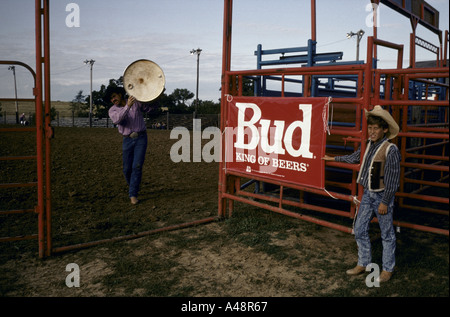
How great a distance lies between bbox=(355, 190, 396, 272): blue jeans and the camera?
129 inches

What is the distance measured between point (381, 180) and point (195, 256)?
2.01 meters

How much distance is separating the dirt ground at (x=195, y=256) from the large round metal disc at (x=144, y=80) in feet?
5.67

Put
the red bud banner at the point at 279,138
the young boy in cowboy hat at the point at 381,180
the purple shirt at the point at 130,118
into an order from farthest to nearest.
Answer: the purple shirt at the point at 130,118 → the red bud banner at the point at 279,138 → the young boy in cowboy hat at the point at 381,180

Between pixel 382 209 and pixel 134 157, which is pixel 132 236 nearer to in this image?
pixel 134 157

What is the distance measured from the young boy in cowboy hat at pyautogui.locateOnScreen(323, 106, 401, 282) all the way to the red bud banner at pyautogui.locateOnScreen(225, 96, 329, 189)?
648mm

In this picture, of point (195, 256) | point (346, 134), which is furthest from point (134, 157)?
point (346, 134)

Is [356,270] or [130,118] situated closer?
[356,270]

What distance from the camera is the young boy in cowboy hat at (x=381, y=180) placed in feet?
10.5

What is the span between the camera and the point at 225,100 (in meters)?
5.14

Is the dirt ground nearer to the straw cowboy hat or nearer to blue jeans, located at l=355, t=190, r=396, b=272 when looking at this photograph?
blue jeans, located at l=355, t=190, r=396, b=272

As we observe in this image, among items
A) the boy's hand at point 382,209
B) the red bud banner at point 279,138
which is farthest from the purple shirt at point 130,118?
the boy's hand at point 382,209

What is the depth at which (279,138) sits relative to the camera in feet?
14.3

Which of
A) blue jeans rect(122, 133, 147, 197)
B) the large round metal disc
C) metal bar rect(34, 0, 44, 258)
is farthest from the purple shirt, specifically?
metal bar rect(34, 0, 44, 258)

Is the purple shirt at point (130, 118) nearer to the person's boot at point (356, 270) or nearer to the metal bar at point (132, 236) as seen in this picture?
the metal bar at point (132, 236)
